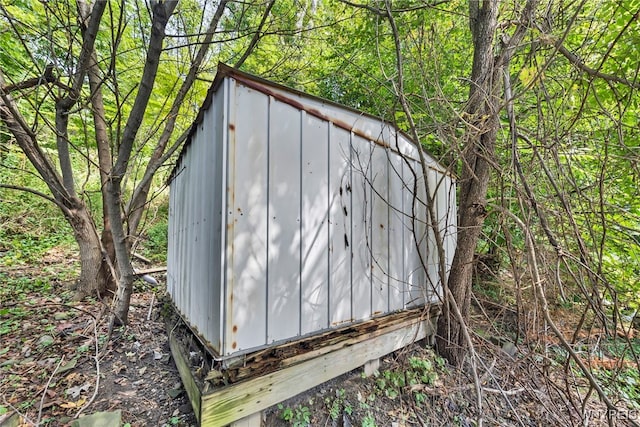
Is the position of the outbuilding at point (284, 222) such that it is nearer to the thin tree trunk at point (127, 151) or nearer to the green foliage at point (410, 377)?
Answer: the green foliage at point (410, 377)

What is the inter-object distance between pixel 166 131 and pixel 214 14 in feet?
5.46

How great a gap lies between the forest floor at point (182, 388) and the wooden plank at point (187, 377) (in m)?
0.17

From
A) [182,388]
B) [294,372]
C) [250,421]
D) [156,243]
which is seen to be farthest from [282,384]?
[156,243]

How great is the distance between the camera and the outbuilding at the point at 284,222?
142 cm

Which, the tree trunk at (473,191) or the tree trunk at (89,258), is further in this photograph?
the tree trunk at (89,258)

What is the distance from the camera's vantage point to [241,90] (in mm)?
1466

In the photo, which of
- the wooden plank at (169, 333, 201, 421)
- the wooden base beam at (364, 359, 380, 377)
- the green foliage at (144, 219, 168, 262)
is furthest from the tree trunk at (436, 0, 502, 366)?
the green foliage at (144, 219, 168, 262)

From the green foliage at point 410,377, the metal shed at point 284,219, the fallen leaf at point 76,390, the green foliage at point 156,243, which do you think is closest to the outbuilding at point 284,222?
the metal shed at point 284,219

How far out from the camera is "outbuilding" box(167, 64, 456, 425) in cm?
142

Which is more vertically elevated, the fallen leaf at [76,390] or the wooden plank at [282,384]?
the wooden plank at [282,384]

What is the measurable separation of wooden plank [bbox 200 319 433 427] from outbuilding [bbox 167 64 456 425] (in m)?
0.05

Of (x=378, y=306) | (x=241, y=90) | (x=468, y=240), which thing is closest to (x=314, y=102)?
(x=241, y=90)

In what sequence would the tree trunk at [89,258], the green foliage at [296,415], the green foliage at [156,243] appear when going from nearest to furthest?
the green foliage at [296,415] → the tree trunk at [89,258] → the green foliage at [156,243]

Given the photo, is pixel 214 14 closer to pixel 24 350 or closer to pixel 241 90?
pixel 241 90
